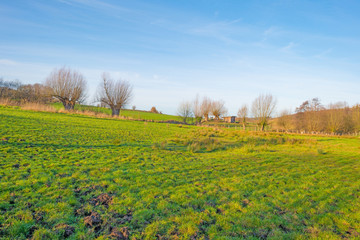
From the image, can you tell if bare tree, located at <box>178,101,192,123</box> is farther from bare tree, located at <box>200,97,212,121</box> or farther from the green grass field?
the green grass field

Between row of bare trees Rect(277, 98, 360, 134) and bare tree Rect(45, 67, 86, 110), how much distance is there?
146 feet

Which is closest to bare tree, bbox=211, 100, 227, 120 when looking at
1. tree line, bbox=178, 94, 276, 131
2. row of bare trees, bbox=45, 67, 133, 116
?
tree line, bbox=178, 94, 276, 131

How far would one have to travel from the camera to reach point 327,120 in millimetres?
40750

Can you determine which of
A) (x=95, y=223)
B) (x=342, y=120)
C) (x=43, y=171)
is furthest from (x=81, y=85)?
(x=342, y=120)

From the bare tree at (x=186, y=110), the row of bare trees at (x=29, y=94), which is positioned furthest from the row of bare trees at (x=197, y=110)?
→ the row of bare trees at (x=29, y=94)

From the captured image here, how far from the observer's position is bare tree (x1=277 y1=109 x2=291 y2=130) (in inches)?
1665

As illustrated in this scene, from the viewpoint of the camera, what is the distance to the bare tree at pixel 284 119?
4229 centimetres

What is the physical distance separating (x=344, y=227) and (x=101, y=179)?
6313 millimetres

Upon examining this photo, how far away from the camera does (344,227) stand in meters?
4.10

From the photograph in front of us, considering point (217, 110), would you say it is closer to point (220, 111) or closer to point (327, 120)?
point (220, 111)

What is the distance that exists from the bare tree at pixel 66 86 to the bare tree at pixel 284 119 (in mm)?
44205

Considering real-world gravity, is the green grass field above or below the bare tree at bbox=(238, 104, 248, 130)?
below

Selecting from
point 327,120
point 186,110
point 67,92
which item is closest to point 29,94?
point 67,92

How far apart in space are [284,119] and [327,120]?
27.1 feet
